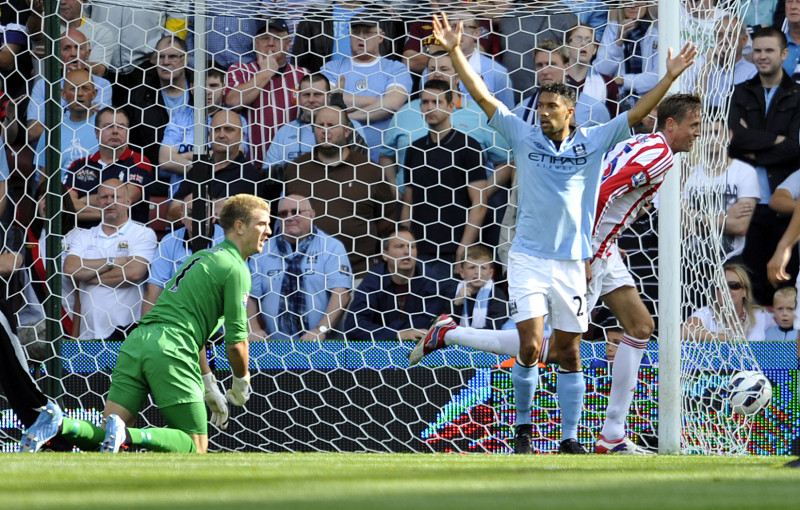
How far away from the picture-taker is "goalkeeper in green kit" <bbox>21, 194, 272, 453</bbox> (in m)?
5.05

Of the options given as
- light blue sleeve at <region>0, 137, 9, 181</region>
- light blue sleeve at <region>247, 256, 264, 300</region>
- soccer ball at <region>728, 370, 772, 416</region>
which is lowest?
soccer ball at <region>728, 370, 772, 416</region>

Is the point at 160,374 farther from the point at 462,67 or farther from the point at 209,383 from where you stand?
the point at 462,67

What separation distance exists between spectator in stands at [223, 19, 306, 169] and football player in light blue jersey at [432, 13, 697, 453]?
2200mm

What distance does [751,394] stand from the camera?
19.5ft

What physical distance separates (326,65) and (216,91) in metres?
0.73

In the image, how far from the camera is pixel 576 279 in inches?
211

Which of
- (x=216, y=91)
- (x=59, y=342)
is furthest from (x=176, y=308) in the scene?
(x=216, y=91)

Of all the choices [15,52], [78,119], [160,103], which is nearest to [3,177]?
[78,119]

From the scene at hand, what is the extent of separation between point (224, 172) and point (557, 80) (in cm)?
215

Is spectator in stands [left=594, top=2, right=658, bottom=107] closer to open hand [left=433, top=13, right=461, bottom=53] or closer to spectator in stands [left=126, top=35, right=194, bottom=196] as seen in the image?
open hand [left=433, top=13, right=461, bottom=53]

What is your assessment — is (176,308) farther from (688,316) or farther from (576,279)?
(688,316)

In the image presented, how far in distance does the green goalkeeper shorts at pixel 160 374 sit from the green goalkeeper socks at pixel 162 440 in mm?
126

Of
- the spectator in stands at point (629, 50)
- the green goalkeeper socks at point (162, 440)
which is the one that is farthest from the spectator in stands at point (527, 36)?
the green goalkeeper socks at point (162, 440)

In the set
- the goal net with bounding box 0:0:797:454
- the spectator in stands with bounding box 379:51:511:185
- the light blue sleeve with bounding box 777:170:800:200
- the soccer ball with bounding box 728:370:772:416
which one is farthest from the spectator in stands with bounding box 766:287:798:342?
the spectator in stands with bounding box 379:51:511:185
